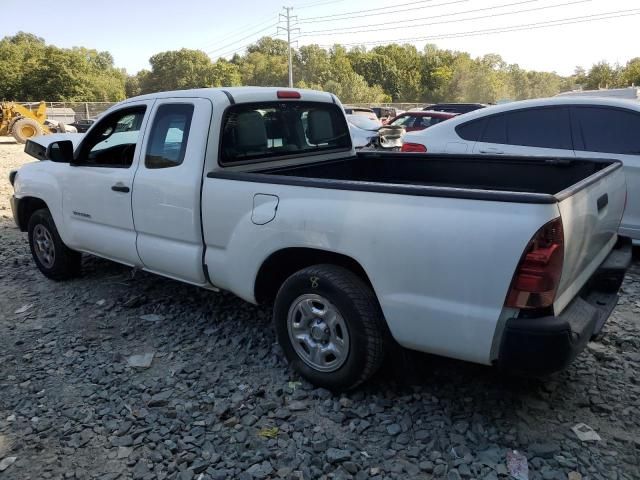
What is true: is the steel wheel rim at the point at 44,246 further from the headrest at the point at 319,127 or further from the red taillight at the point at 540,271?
the red taillight at the point at 540,271

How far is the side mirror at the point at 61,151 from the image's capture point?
4.61 metres

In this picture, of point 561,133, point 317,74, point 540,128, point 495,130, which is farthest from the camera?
point 317,74

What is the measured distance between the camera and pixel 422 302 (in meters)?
2.63

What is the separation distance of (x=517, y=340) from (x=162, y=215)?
2601 mm

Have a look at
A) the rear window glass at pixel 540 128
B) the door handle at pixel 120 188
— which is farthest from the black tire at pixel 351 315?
the rear window glass at pixel 540 128

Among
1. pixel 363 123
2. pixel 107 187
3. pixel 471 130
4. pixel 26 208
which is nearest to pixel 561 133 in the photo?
pixel 471 130

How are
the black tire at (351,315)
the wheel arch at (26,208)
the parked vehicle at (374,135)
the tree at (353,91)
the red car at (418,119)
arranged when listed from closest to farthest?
the black tire at (351,315) < the wheel arch at (26,208) < the parked vehicle at (374,135) < the red car at (418,119) < the tree at (353,91)

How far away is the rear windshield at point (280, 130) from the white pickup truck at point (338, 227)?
0.05 ft

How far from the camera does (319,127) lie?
15.1 feet

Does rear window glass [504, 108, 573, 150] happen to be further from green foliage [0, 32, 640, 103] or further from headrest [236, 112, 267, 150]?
green foliage [0, 32, 640, 103]

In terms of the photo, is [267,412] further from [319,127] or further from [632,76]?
[632,76]

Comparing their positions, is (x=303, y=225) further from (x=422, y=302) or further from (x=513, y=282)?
(x=513, y=282)

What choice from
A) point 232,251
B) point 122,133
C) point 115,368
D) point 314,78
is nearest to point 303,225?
point 232,251

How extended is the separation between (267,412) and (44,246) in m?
3.54
